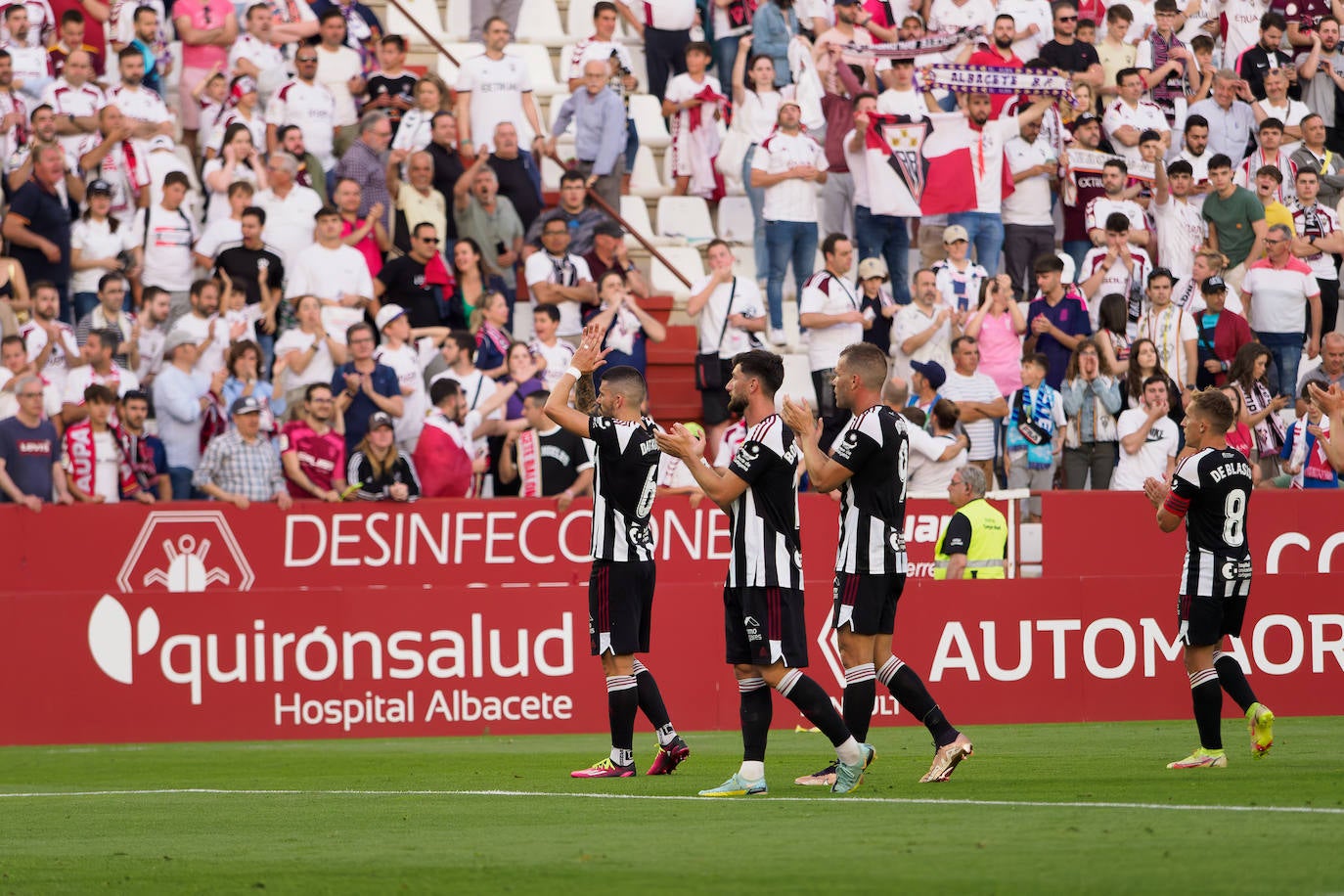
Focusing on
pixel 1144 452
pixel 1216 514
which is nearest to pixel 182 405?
Answer: pixel 1144 452

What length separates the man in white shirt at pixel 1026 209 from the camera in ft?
67.9

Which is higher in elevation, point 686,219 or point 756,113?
point 756,113

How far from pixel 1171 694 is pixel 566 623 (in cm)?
511

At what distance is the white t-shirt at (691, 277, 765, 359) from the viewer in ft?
61.9

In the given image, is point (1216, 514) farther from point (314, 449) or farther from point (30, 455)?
point (30, 455)

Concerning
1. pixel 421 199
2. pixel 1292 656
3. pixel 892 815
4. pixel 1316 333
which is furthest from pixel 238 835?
pixel 1316 333

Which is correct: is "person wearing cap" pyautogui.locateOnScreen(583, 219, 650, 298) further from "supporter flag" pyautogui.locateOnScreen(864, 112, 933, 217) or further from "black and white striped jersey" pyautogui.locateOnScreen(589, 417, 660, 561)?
"black and white striped jersey" pyautogui.locateOnScreen(589, 417, 660, 561)

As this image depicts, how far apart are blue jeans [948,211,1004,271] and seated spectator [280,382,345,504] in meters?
7.17

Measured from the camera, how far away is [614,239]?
19.7 m

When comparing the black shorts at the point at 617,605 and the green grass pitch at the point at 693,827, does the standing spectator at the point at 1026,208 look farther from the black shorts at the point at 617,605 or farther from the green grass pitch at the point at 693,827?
the black shorts at the point at 617,605

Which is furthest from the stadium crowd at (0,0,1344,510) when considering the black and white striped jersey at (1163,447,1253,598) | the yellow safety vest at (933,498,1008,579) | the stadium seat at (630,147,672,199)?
the black and white striped jersey at (1163,447,1253,598)

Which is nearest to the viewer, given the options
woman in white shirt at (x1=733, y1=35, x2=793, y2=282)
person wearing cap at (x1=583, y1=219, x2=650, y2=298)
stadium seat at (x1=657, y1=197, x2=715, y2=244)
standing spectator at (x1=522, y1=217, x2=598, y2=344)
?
standing spectator at (x1=522, y1=217, x2=598, y2=344)

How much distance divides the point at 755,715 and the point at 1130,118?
46.2ft

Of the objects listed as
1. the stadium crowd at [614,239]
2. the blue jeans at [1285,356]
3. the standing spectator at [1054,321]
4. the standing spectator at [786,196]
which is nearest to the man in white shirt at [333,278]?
the stadium crowd at [614,239]
